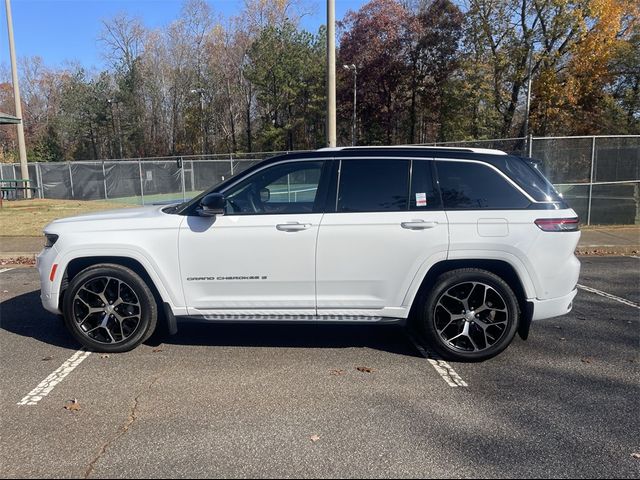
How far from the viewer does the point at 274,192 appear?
4652 millimetres

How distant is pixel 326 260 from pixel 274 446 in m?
1.69

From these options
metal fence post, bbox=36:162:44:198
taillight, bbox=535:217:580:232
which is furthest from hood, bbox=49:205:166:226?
metal fence post, bbox=36:162:44:198

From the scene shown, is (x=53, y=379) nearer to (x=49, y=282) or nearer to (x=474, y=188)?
(x=49, y=282)

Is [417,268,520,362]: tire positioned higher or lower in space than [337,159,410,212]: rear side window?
lower

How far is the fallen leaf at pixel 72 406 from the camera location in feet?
11.5

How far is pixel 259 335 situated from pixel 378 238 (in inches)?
68.4

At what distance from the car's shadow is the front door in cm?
56

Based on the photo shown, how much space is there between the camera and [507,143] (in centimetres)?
1403

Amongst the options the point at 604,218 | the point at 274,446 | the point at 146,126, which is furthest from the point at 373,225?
the point at 146,126

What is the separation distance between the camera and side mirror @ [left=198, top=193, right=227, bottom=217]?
13.8ft

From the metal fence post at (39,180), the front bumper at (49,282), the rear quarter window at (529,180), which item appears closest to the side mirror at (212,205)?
the front bumper at (49,282)

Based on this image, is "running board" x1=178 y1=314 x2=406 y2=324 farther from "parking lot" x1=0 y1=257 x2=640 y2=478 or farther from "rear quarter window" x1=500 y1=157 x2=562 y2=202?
"rear quarter window" x1=500 y1=157 x2=562 y2=202

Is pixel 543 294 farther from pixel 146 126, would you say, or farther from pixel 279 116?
pixel 146 126

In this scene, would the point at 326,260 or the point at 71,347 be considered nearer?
the point at 326,260
